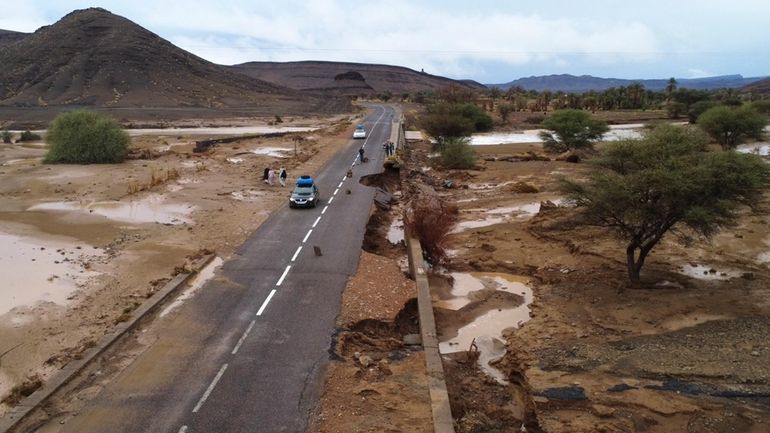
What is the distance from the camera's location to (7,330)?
16016 millimetres

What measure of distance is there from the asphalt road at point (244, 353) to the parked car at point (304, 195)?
618 cm

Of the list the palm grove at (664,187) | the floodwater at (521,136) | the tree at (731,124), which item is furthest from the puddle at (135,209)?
the tree at (731,124)

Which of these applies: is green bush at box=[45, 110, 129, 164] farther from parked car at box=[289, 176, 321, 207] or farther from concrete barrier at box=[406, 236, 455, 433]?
Result: concrete barrier at box=[406, 236, 455, 433]

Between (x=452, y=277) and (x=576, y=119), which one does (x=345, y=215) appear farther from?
(x=576, y=119)

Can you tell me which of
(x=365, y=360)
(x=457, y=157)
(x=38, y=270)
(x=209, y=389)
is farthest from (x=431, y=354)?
(x=457, y=157)

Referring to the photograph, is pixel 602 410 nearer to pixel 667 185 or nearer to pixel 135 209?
pixel 667 185

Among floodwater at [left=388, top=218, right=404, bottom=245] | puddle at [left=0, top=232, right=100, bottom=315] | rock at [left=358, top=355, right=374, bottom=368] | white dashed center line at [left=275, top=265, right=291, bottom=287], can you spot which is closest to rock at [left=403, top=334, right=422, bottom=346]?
rock at [left=358, top=355, right=374, bottom=368]

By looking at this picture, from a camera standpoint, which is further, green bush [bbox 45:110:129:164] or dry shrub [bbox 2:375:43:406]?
green bush [bbox 45:110:129:164]

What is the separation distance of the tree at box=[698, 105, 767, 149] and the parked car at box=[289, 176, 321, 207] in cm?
4405

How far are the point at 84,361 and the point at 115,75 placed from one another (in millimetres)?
132883

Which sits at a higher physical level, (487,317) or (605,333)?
(605,333)

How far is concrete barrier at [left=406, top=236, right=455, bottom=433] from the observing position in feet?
37.0

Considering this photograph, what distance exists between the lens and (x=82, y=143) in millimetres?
50250

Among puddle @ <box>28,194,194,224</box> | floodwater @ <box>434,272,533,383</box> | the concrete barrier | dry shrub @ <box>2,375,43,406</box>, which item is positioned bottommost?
floodwater @ <box>434,272,533,383</box>
